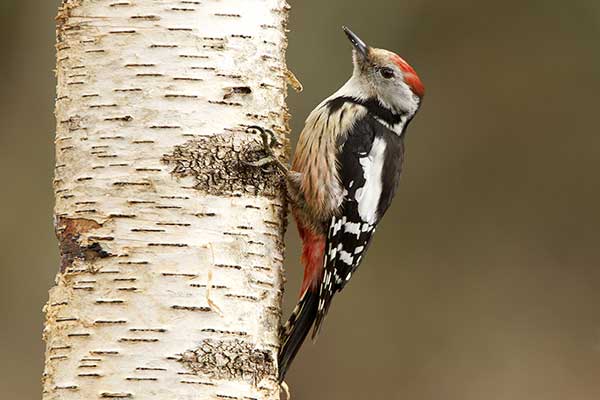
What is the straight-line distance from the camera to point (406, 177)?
809 centimetres

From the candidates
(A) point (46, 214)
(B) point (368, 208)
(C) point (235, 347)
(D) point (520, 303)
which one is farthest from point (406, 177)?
(C) point (235, 347)

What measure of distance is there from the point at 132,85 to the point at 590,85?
6.35 metres

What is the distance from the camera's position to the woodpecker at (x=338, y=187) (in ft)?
10.6

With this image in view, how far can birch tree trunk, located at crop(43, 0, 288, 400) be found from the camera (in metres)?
2.43

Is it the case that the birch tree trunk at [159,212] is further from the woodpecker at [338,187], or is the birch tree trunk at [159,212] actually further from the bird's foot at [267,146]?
the woodpecker at [338,187]

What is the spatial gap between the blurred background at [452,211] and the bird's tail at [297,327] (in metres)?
3.80

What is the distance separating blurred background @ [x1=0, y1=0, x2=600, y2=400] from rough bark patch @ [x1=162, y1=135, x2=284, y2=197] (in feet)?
14.4

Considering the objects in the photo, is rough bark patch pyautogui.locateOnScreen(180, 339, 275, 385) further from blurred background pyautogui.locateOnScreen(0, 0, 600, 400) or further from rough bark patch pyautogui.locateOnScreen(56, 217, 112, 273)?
blurred background pyautogui.locateOnScreen(0, 0, 600, 400)

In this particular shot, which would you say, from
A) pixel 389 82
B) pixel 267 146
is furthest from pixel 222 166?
pixel 389 82

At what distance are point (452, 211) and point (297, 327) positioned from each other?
17.3 ft

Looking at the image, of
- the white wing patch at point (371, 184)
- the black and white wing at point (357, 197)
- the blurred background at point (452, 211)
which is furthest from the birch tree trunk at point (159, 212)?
the blurred background at point (452, 211)

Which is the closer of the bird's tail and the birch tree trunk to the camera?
the birch tree trunk

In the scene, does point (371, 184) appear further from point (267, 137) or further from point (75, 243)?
point (75, 243)

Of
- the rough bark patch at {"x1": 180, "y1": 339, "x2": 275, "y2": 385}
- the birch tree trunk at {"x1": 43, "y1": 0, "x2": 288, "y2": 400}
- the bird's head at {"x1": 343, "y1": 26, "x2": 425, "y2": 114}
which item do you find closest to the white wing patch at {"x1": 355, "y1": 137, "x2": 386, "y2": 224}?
the bird's head at {"x1": 343, "y1": 26, "x2": 425, "y2": 114}
